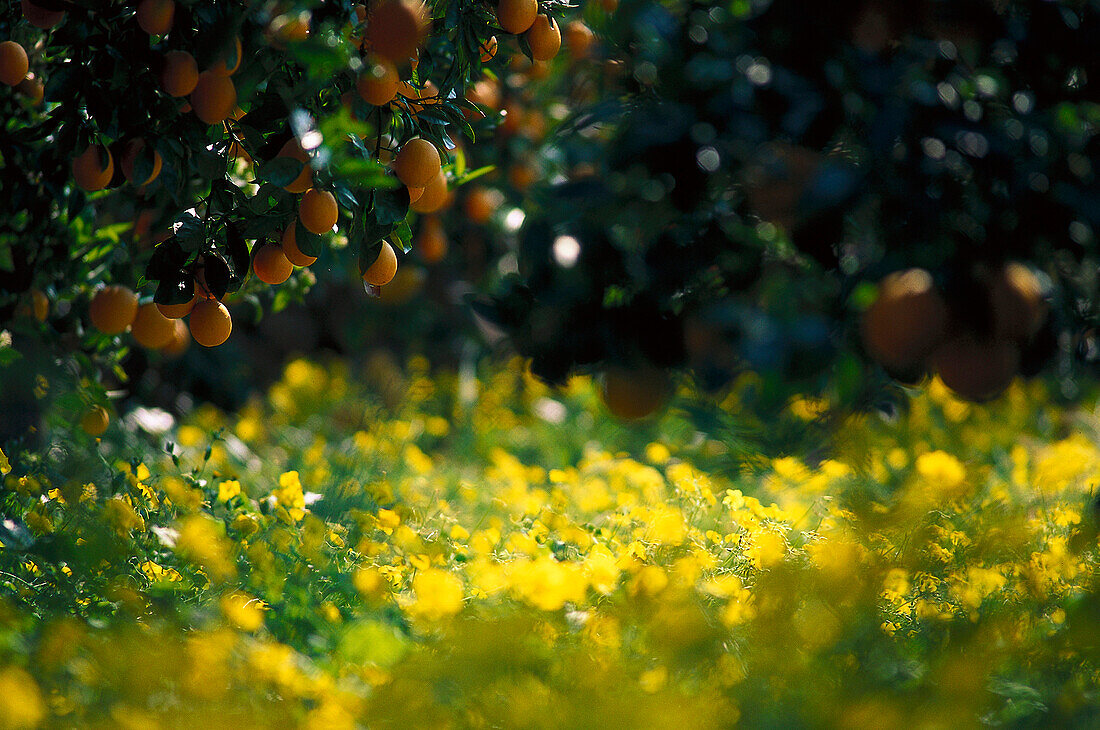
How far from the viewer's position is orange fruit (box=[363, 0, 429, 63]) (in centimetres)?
81

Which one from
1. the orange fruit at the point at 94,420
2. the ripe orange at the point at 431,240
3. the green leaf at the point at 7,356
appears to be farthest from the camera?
the ripe orange at the point at 431,240

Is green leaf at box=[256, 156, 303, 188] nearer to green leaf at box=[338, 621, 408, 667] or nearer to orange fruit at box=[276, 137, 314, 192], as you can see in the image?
orange fruit at box=[276, 137, 314, 192]

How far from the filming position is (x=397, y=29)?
0.81 meters

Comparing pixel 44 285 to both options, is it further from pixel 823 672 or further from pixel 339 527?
pixel 823 672

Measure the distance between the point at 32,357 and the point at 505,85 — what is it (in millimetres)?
1169

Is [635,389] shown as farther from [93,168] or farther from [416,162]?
[93,168]

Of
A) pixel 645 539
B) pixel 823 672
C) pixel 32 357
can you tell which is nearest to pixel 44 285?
pixel 32 357

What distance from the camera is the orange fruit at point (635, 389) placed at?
1.37 meters

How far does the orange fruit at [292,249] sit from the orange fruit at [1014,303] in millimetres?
673

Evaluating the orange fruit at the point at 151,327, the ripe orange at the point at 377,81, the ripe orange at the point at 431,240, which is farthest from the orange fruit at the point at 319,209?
the ripe orange at the point at 431,240

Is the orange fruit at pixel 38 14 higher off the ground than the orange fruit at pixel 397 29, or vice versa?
the orange fruit at pixel 397 29

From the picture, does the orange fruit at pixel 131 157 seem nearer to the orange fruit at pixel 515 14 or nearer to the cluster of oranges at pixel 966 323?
the orange fruit at pixel 515 14

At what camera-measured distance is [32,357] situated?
133 cm

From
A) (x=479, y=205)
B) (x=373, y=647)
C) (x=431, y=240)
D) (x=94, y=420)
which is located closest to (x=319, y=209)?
(x=373, y=647)
